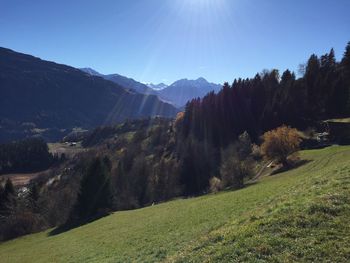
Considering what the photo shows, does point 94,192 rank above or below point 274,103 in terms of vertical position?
below

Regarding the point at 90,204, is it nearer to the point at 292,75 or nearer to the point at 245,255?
the point at 245,255

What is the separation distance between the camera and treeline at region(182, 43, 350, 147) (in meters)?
112

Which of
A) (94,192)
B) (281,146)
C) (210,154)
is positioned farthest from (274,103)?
(94,192)

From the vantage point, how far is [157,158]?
493ft

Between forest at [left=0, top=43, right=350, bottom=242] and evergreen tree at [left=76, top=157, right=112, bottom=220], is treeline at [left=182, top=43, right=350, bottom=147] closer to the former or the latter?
forest at [left=0, top=43, right=350, bottom=242]

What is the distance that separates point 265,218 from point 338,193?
4.30m

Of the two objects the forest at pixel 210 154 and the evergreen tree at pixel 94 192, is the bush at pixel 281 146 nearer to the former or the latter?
the forest at pixel 210 154

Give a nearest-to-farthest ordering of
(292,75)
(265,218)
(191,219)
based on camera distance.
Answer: (265,218)
(191,219)
(292,75)

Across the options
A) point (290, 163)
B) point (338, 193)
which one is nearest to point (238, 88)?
point (290, 163)

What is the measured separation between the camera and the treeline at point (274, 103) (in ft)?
369

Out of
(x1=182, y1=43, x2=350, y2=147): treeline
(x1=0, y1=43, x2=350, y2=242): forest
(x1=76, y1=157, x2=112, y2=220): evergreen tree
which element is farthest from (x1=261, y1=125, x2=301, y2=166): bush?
(x1=76, y1=157, x2=112, y2=220): evergreen tree

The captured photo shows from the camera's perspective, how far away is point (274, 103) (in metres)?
125

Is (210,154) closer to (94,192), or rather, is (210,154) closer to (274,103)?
(274,103)

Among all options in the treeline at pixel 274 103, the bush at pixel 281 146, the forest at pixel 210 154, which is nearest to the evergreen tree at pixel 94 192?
the forest at pixel 210 154
